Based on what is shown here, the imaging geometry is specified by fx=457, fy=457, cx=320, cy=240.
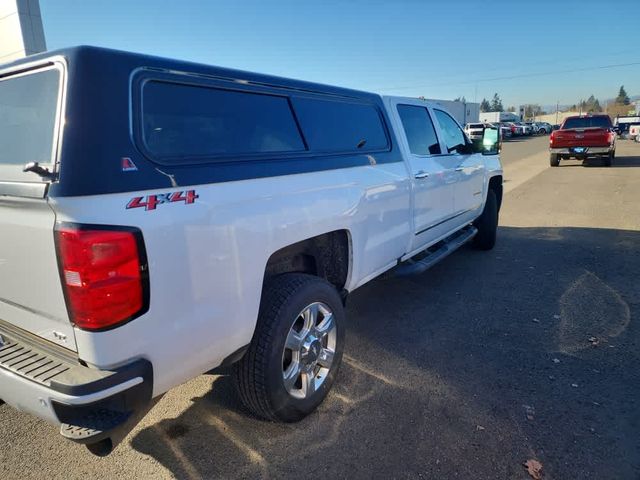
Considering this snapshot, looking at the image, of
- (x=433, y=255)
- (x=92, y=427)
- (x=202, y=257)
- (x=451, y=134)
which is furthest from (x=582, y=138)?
(x=92, y=427)

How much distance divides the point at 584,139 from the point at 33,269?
19.1 meters

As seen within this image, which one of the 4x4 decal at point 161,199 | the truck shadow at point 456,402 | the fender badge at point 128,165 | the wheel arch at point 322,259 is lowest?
the truck shadow at point 456,402

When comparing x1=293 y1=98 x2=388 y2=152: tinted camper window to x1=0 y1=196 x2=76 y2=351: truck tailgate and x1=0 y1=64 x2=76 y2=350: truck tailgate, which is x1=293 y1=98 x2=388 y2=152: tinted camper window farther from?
x1=0 y1=196 x2=76 y2=351: truck tailgate

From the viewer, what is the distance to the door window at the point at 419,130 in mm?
4371

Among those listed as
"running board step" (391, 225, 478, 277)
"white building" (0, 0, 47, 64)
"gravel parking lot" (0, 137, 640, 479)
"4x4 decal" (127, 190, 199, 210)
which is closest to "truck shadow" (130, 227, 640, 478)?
"gravel parking lot" (0, 137, 640, 479)

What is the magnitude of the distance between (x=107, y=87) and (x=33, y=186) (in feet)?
1.59

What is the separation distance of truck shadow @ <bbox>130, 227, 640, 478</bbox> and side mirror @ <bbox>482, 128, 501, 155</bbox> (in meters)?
2.19

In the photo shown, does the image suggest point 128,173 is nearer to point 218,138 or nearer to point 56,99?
point 56,99

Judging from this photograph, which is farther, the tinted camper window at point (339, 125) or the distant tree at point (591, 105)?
the distant tree at point (591, 105)

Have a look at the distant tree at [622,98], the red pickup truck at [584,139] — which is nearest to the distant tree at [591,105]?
the distant tree at [622,98]

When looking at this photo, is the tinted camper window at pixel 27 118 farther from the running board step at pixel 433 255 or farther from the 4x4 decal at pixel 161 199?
the running board step at pixel 433 255

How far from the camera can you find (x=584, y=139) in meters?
17.0

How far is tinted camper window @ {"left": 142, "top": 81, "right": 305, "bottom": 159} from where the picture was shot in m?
2.07

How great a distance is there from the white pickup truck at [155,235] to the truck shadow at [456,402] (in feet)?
0.94
